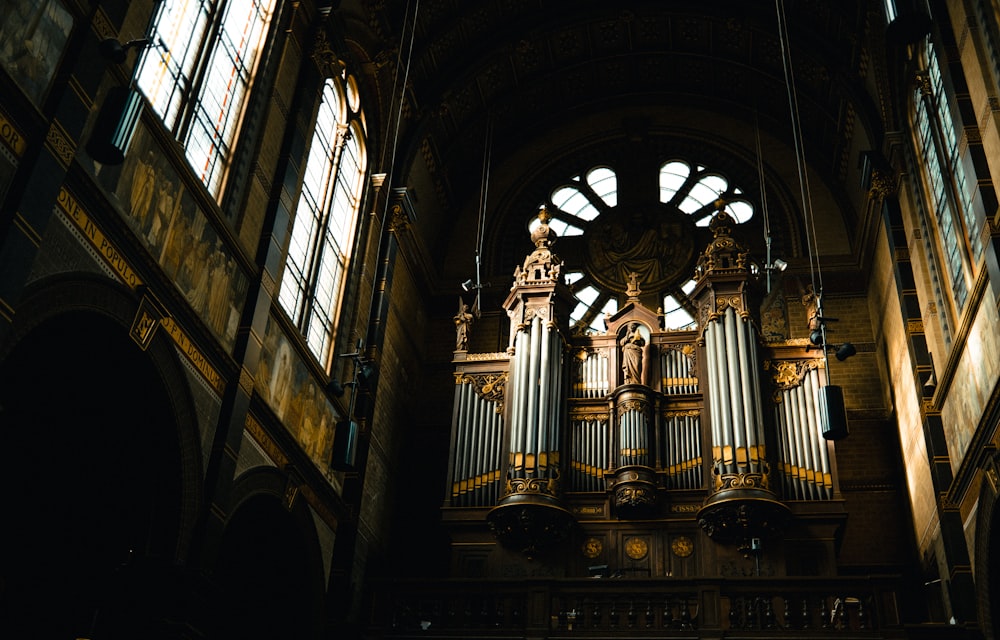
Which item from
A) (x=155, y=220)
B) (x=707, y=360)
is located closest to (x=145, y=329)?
(x=155, y=220)

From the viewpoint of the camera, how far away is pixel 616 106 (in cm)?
2133

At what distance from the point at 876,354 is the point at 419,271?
26.4 ft

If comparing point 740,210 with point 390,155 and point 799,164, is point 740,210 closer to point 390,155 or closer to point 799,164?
point 799,164

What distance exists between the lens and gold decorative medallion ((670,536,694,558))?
14.9m

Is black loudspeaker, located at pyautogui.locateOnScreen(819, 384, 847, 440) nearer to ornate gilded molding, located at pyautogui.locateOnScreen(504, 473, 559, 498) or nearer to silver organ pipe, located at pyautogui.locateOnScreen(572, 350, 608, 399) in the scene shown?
ornate gilded molding, located at pyautogui.locateOnScreen(504, 473, 559, 498)

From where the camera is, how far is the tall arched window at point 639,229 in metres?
19.4

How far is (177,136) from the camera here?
428 inches

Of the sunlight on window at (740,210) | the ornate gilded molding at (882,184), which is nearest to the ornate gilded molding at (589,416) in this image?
the ornate gilded molding at (882,184)

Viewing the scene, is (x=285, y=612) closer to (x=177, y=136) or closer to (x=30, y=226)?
(x=177, y=136)

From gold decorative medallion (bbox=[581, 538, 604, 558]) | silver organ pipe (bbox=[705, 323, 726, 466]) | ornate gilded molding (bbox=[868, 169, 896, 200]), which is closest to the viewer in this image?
silver organ pipe (bbox=[705, 323, 726, 466])

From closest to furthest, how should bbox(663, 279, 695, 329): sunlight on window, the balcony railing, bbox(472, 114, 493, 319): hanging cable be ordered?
the balcony railing, bbox(663, 279, 695, 329): sunlight on window, bbox(472, 114, 493, 319): hanging cable

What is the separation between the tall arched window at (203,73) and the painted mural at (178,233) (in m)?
0.71

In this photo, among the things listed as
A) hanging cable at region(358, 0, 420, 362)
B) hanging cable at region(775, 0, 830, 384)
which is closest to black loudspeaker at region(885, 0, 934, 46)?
hanging cable at region(775, 0, 830, 384)

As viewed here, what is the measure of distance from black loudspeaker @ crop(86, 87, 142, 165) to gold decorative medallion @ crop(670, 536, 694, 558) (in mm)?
9957
